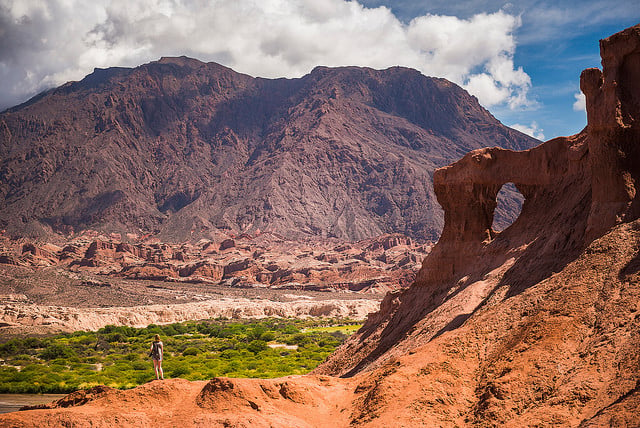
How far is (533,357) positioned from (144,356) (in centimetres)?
3748

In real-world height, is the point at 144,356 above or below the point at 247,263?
below

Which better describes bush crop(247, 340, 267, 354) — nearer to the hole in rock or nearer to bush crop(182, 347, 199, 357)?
bush crop(182, 347, 199, 357)

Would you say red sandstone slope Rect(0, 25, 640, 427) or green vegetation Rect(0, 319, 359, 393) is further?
green vegetation Rect(0, 319, 359, 393)

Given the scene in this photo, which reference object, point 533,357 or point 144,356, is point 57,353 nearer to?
point 144,356

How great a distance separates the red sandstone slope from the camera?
34.6ft

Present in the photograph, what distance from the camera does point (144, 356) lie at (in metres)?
44.3

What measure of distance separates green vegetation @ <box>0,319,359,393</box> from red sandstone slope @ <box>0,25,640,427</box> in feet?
65.3

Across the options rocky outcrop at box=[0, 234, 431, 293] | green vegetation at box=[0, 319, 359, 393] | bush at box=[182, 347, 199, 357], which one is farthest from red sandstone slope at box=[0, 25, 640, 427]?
rocky outcrop at box=[0, 234, 431, 293]

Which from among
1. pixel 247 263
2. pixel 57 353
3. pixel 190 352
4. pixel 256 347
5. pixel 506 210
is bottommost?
pixel 256 347

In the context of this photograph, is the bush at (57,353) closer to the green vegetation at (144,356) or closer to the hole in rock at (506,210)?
the green vegetation at (144,356)

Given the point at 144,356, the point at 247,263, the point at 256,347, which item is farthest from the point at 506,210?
the point at 144,356

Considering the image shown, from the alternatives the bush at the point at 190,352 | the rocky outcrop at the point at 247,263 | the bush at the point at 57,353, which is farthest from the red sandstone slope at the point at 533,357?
the rocky outcrop at the point at 247,263

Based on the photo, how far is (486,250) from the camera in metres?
23.0

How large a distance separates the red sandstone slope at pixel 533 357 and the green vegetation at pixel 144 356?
19891 millimetres
